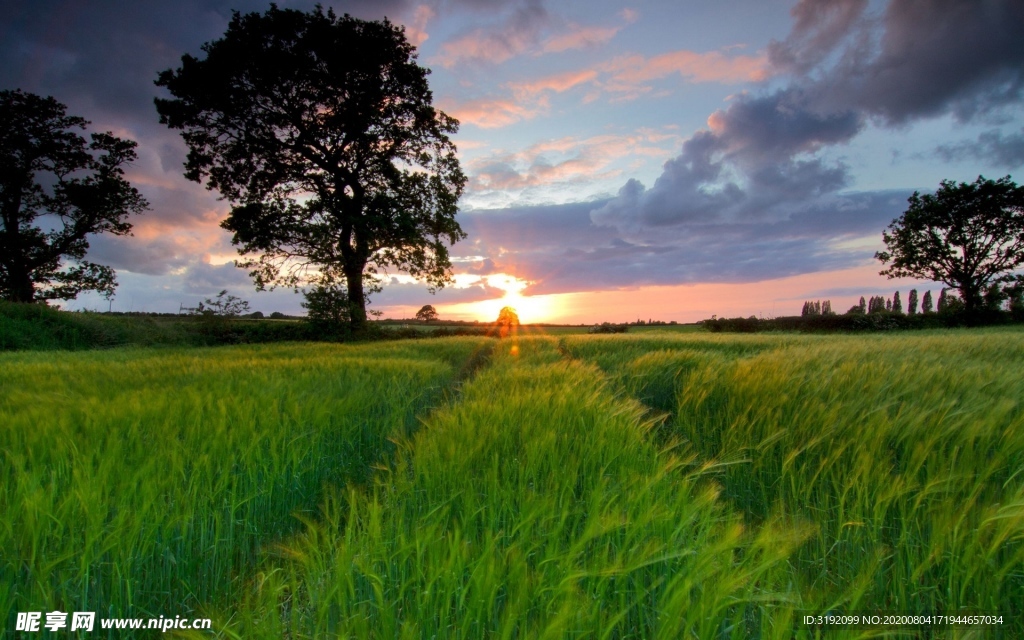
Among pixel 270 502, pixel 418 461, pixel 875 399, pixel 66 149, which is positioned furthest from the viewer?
pixel 66 149

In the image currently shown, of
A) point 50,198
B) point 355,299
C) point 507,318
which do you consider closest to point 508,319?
point 507,318

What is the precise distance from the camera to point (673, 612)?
3.73 ft

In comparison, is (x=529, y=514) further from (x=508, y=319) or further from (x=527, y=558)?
(x=508, y=319)

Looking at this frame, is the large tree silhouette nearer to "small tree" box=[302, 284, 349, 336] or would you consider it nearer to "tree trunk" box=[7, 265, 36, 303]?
"small tree" box=[302, 284, 349, 336]

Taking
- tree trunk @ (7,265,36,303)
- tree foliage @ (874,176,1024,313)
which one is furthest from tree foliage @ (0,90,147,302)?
tree foliage @ (874,176,1024,313)

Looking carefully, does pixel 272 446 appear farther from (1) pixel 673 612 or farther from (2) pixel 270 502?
(1) pixel 673 612

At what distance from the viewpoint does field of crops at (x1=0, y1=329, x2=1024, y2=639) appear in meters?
1.30

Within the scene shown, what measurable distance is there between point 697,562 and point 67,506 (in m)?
2.67

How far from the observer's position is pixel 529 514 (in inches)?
64.1

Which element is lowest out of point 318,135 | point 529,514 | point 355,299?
point 529,514

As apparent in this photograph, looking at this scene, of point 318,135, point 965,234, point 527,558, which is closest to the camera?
point 527,558

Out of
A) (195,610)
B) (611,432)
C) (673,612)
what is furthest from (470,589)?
A: (611,432)

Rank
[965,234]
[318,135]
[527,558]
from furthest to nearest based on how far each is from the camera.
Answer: [965,234], [318,135], [527,558]

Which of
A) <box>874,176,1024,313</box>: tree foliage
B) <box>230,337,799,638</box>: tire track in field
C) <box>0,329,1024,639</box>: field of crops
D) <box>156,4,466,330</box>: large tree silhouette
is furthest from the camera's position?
<box>874,176,1024,313</box>: tree foliage
